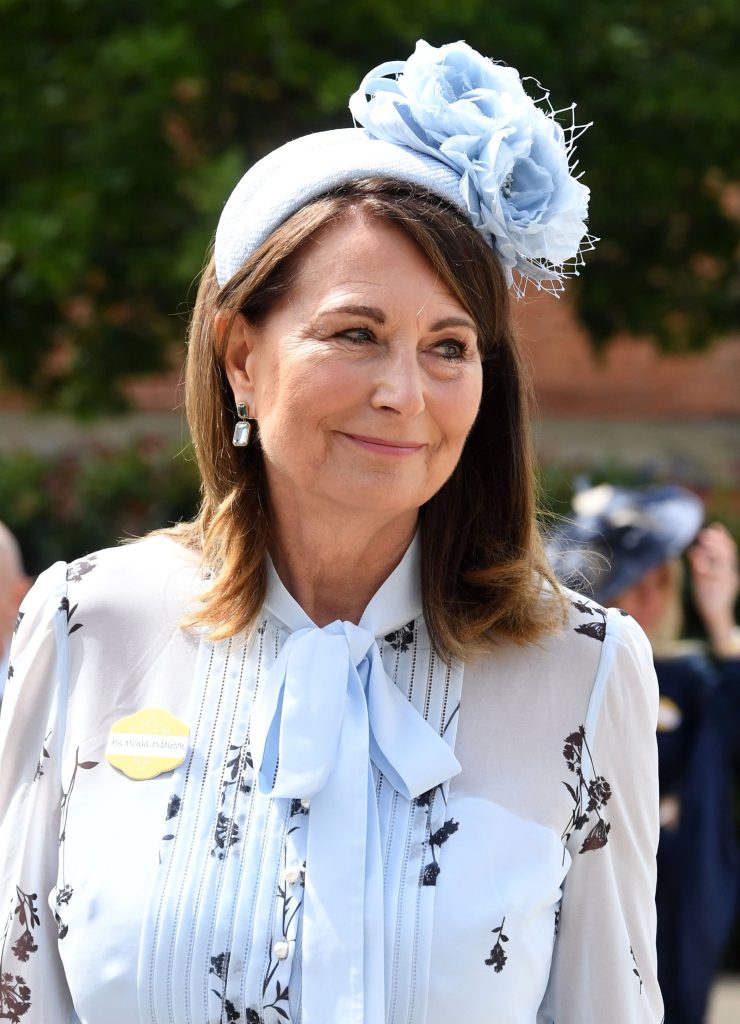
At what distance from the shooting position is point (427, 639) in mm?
2336

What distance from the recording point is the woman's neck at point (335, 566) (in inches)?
91.6

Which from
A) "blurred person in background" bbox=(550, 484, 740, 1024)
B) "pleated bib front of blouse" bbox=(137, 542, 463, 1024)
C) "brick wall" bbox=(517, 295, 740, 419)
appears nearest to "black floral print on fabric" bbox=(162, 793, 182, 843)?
"pleated bib front of blouse" bbox=(137, 542, 463, 1024)

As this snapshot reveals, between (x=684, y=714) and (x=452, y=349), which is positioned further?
(x=684, y=714)

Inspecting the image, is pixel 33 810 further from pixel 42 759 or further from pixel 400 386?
pixel 400 386

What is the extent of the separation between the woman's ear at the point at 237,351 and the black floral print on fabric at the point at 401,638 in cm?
42

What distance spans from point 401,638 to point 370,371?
0.44 m

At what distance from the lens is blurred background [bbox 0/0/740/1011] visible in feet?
19.8

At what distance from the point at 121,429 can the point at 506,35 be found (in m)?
6.21

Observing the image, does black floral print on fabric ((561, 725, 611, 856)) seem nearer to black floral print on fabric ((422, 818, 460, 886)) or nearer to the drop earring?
black floral print on fabric ((422, 818, 460, 886))

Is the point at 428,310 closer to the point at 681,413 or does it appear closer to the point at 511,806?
the point at 511,806

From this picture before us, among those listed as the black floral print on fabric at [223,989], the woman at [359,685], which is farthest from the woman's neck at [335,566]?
the black floral print on fabric at [223,989]

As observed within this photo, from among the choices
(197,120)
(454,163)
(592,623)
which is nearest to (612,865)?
(592,623)

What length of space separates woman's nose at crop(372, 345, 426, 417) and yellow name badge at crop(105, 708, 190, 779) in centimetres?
56

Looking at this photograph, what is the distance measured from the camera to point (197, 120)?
6555mm
